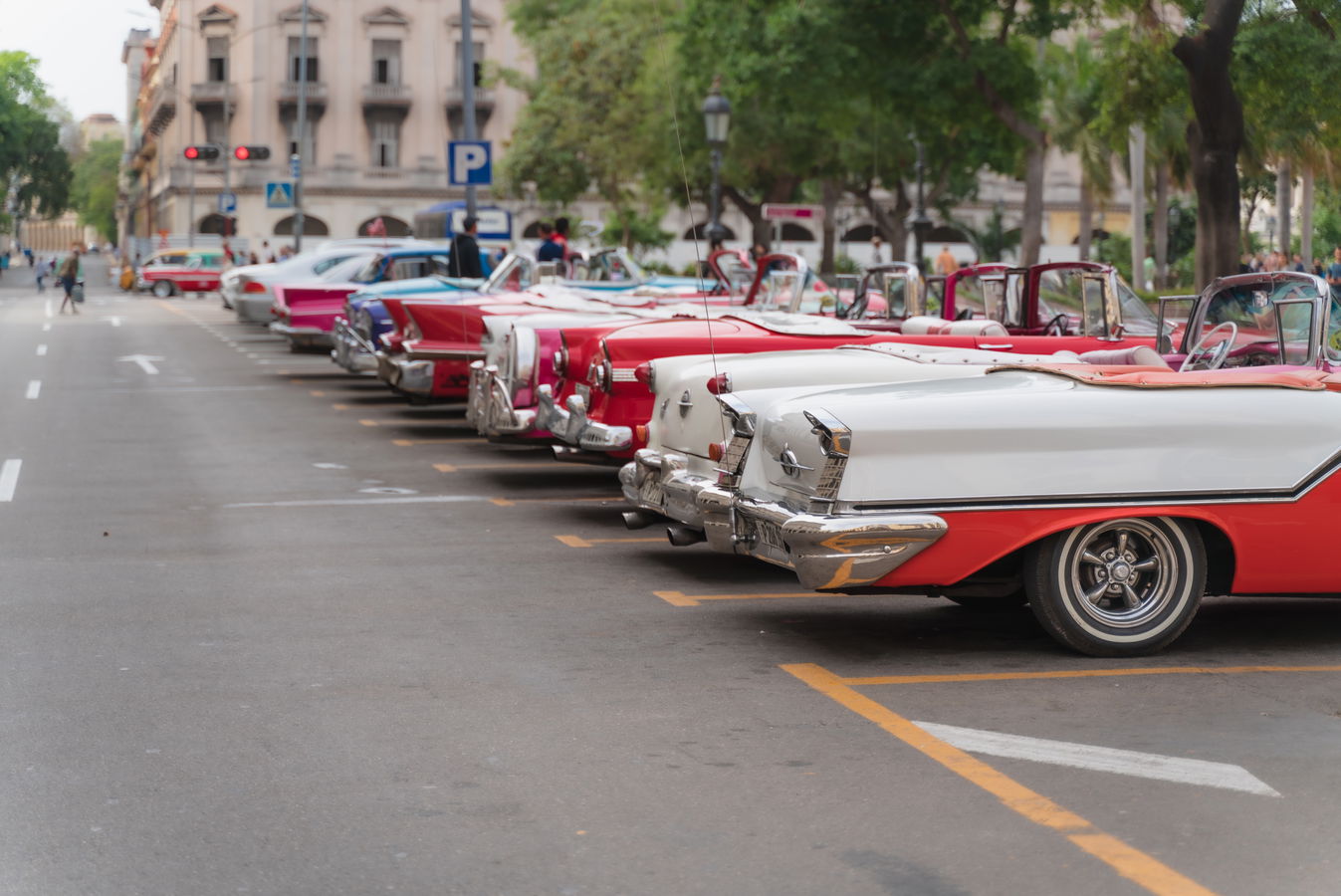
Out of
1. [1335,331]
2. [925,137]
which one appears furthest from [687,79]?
[1335,331]

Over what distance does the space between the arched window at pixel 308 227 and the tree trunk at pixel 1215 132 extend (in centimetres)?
6863

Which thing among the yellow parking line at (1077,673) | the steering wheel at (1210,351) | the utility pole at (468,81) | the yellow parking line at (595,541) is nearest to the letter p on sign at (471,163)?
the utility pole at (468,81)

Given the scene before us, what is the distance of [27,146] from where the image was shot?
107 m

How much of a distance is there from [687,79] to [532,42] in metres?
23.0

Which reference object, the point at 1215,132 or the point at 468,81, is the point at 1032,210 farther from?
the point at 1215,132

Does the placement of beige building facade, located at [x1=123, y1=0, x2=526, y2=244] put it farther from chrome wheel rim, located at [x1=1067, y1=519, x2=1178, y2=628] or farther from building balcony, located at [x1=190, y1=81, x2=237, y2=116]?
chrome wheel rim, located at [x1=1067, y1=519, x2=1178, y2=628]

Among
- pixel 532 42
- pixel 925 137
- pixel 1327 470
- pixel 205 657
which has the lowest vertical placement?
pixel 205 657

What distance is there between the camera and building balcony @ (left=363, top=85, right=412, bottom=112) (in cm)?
8469

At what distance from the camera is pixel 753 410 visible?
7.66 metres

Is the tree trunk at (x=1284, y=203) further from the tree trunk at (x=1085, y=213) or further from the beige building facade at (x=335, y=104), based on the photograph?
the beige building facade at (x=335, y=104)

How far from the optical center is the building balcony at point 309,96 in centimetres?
8306

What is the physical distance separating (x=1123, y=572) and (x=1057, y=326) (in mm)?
6258

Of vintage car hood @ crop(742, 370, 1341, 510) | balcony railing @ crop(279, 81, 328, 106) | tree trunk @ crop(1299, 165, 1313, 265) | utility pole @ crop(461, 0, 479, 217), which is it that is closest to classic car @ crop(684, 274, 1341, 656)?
vintage car hood @ crop(742, 370, 1341, 510)

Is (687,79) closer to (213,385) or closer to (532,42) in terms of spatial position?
(213,385)
